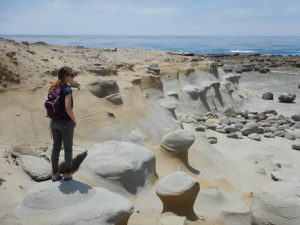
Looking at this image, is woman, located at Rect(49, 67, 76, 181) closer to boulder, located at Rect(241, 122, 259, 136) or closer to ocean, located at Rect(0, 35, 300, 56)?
boulder, located at Rect(241, 122, 259, 136)

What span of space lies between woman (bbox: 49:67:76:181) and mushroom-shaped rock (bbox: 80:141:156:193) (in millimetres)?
1156

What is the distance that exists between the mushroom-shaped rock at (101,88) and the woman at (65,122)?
164 inches

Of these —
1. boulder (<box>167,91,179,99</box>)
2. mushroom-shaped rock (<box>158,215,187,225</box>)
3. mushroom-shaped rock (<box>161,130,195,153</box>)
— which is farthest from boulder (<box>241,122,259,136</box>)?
mushroom-shaped rock (<box>158,215,187,225</box>)

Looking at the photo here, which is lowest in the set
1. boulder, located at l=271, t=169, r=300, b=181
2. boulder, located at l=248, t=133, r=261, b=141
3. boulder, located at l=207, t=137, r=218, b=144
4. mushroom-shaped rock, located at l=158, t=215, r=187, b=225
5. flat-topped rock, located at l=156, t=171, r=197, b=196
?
boulder, located at l=248, t=133, r=261, b=141

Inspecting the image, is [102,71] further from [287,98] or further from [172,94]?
[287,98]

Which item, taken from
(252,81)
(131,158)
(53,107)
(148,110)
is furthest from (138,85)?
(252,81)

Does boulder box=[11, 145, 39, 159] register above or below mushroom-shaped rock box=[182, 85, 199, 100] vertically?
above

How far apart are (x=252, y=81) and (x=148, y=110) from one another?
18.1m

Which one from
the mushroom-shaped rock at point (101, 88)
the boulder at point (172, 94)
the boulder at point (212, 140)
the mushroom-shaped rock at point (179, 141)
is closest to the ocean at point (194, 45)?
the boulder at point (172, 94)

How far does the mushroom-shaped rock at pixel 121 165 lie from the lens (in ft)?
18.7

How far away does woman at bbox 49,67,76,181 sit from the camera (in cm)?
417

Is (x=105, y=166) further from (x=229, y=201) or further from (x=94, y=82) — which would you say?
(x=94, y=82)

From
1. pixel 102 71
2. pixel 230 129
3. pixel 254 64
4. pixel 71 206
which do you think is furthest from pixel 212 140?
pixel 254 64

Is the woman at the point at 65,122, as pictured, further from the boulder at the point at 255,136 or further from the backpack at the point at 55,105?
the boulder at the point at 255,136
